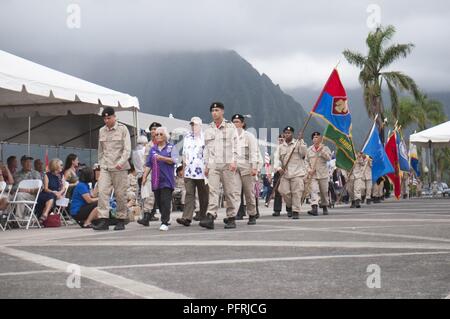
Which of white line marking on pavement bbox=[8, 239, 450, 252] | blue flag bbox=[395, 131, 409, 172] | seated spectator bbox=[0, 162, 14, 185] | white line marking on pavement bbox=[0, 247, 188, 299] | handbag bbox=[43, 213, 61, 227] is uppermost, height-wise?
blue flag bbox=[395, 131, 409, 172]

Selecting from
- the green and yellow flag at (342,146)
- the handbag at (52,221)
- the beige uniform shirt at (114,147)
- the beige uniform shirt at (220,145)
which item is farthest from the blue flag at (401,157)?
the beige uniform shirt at (114,147)

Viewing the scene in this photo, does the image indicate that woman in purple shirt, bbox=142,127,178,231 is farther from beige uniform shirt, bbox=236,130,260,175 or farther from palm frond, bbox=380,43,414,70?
palm frond, bbox=380,43,414,70

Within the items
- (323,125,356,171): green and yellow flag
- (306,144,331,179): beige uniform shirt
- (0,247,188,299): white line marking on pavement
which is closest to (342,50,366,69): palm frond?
(323,125,356,171): green and yellow flag

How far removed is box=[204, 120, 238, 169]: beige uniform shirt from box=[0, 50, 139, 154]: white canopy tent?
347 cm

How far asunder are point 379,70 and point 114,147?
3662 centimetres

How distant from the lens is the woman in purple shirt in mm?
12188

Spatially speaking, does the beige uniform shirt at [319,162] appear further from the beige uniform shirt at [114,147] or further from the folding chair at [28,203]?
the folding chair at [28,203]

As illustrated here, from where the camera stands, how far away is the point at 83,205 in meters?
13.7

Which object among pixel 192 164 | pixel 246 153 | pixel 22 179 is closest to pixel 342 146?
pixel 246 153

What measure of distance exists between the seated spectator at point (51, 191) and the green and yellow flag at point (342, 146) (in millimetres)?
6837
